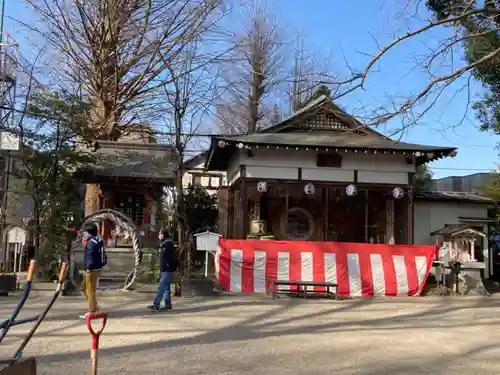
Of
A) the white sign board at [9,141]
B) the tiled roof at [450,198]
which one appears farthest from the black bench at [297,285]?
the white sign board at [9,141]

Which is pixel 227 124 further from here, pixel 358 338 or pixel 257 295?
pixel 358 338

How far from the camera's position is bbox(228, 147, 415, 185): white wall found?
17.5 m

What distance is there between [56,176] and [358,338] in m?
10.7

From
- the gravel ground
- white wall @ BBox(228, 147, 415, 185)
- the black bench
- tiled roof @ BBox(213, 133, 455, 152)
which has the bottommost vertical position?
the gravel ground

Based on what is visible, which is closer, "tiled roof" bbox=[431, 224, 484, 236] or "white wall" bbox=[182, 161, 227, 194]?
"tiled roof" bbox=[431, 224, 484, 236]

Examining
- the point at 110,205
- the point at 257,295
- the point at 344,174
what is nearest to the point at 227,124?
the point at 110,205

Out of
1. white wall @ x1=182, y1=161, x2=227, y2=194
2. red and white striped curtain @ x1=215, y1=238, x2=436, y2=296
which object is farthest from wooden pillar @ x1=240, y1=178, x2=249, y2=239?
white wall @ x1=182, y1=161, x2=227, y2=194

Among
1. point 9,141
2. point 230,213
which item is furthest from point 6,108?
→ point 230,213

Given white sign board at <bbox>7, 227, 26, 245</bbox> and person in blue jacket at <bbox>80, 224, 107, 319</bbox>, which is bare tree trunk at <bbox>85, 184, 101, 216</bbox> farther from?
person in blue jacket at <bbox>80, 224, 107, 319</bbox>

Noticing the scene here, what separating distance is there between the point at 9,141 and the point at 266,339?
1095 cm

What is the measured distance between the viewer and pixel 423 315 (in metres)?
10.7

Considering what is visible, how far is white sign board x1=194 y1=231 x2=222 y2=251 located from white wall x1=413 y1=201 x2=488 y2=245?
29.0 ft

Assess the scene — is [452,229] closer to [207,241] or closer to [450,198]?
[450,198]

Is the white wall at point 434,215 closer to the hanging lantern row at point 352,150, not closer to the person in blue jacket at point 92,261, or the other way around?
the hanging lantern row at point 352,150
